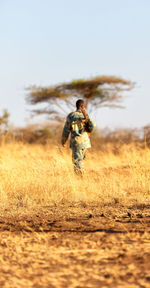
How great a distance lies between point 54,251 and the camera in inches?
122

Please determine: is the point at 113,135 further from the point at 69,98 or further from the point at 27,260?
the point at 27,260

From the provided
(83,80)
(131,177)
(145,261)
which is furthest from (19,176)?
(83,80)

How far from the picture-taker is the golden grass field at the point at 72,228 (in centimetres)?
256

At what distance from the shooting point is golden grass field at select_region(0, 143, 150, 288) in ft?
8.40

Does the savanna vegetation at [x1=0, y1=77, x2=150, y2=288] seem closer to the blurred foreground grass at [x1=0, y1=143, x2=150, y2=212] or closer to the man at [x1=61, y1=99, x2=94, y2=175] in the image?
the blurred foreground grass at [x1=0, y1=143, x2=150, y2=212]

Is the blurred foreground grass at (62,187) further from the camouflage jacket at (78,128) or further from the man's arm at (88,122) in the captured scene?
the man's arm at (88,122)

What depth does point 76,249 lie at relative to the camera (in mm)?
3119

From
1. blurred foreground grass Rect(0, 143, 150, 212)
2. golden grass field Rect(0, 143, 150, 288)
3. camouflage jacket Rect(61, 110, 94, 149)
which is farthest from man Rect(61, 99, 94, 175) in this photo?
golden grass field Rect(0, 143, 150, 288)

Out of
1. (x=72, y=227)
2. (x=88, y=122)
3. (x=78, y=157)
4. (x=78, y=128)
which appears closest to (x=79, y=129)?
(x=78, y=128)

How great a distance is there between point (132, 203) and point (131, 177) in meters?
1.24

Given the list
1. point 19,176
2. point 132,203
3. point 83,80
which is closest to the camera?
point 132,203

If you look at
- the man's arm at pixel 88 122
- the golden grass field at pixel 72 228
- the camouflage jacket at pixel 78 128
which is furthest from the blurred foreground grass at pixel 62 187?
the man's arm at pixel 88 122

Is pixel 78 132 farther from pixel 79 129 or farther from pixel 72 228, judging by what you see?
pixel 72 228

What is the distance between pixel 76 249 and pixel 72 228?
76cm
